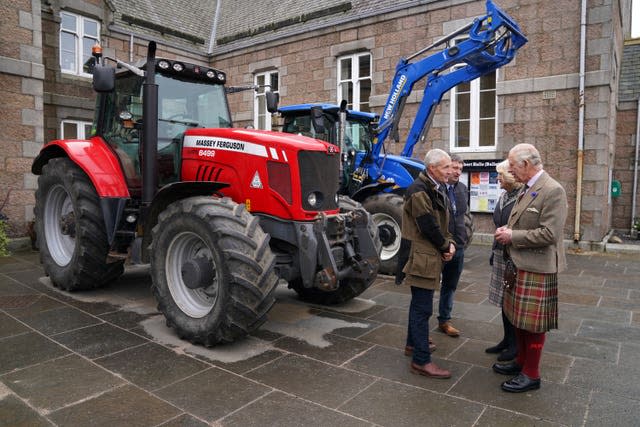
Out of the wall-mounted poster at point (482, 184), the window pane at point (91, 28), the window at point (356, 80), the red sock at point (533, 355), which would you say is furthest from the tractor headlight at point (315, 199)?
the window pane at point (91, 28)

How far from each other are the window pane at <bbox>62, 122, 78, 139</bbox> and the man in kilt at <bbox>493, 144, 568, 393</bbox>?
38.4ft

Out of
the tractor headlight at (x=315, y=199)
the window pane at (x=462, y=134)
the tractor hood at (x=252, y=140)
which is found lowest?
the tractor headlight at (x=315, y=199)

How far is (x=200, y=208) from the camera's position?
4023 mm

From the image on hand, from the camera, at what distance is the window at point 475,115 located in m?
10.8

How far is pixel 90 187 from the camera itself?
5.59 metres

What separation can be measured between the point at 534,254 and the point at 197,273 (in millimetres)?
2713

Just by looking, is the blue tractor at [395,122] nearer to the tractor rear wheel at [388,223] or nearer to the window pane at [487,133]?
the tractor rear wheel at [388,223]

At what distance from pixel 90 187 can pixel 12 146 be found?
4087 millimetres

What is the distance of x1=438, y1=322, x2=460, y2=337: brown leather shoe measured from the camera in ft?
15.0

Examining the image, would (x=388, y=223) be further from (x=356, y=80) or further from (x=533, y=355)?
(x=356, y=80)

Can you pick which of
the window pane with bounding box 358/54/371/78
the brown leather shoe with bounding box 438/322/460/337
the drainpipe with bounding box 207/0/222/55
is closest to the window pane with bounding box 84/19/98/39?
the drainpipe with bounding box 207/0/222/55

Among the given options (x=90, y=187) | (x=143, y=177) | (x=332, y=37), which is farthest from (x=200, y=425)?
(x=332, y=37)

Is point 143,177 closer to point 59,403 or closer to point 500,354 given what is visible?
point 59,403

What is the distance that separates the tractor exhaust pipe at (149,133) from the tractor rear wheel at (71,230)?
1058mm
